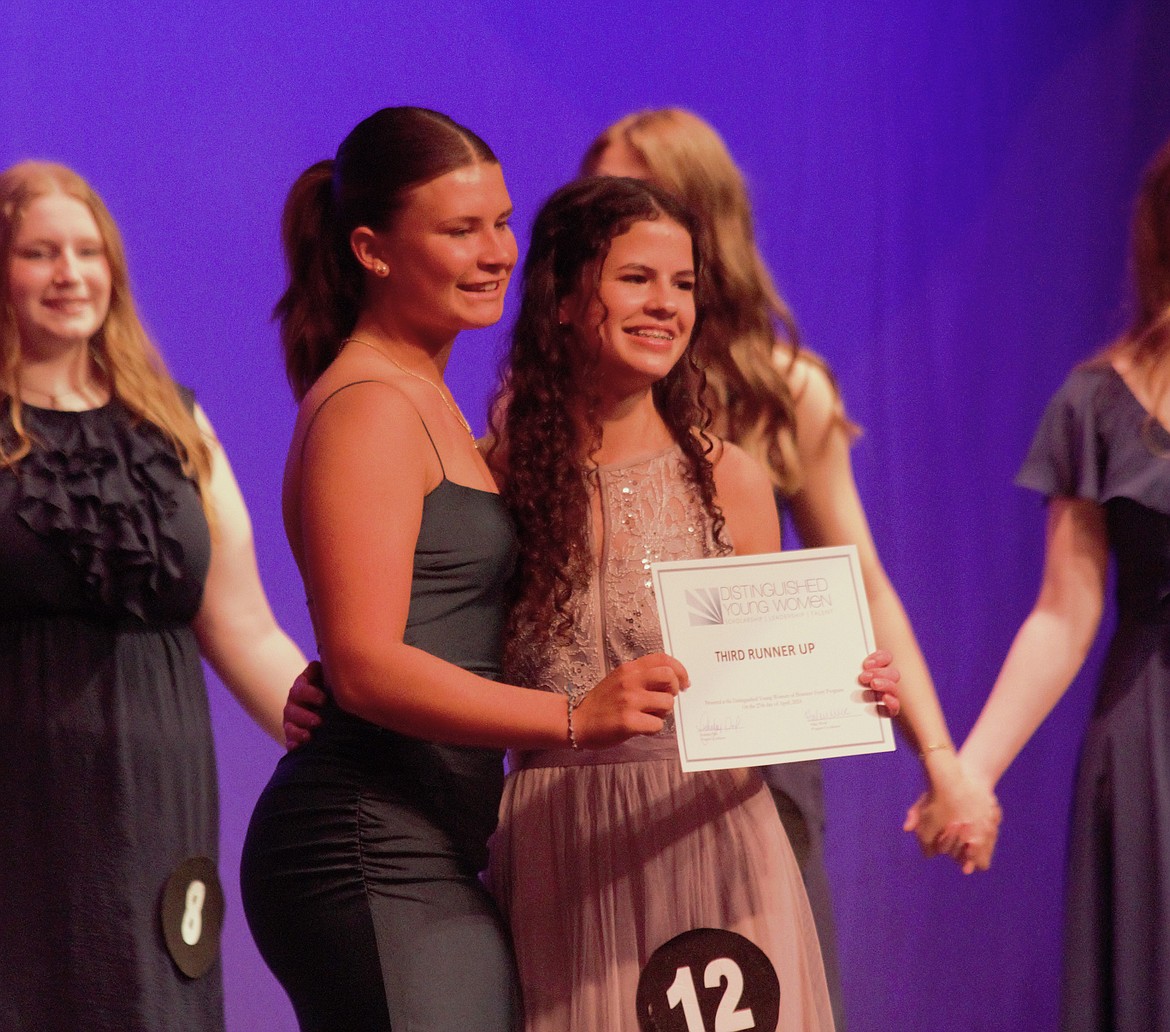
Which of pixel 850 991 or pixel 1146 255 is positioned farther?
pixel 850 991

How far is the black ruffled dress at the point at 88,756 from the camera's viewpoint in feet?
8.23

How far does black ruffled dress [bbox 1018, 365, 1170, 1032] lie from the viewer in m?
2.62

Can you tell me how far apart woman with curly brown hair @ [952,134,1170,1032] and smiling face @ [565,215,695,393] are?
0.91 metres

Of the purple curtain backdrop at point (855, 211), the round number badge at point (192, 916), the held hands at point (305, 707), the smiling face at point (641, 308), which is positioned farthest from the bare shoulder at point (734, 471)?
the purple curtain backdrop at point (855, 211)

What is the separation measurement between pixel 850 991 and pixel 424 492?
104 inches

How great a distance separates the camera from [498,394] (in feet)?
7.55

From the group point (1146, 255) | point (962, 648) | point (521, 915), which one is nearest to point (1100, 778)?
point (1146, 255)

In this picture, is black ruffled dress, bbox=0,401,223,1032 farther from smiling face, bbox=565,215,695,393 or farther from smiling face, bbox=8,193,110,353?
smiling face, bbox=565,215,695,393

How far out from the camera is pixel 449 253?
77.0 inches

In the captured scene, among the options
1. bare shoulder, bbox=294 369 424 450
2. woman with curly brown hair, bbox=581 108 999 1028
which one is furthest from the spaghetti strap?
woman with curly brown hair, bbox=581 108 999 1028

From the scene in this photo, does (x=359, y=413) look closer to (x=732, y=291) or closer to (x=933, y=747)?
(x=732, y=291)

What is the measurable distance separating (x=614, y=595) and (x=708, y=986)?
1.56ft

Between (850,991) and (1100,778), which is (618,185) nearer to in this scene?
(1100,778)

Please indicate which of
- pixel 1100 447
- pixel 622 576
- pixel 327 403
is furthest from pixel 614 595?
pixel 1100 447
